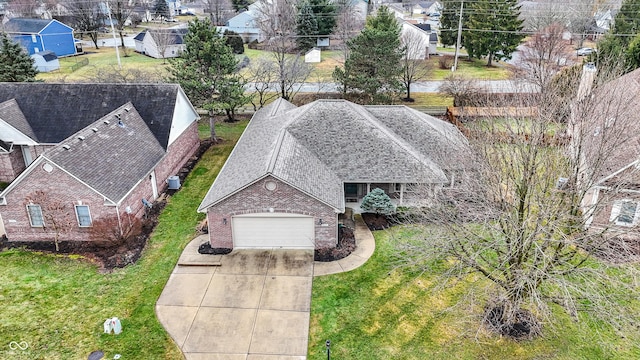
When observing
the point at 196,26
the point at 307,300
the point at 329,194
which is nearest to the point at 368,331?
the point at 307,300

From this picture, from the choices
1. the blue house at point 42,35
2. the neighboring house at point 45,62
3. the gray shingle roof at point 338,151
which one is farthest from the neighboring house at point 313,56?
the blue house at point 42,35

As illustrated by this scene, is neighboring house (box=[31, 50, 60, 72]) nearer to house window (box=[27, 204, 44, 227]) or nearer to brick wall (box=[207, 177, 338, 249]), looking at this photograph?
house window (box=[27, 204, 44, 227])

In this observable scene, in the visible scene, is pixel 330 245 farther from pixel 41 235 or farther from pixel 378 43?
pixel 378 43

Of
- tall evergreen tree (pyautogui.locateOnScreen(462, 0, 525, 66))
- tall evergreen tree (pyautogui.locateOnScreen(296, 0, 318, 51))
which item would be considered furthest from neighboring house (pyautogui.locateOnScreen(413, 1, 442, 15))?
tall evergreen tree (pyautogui.locateOnScreen(462, 0, 525, 66))

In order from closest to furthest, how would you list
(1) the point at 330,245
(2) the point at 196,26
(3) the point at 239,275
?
(3) the point at 239,275
(1) the point at 330,245
(2) the point at 196,26

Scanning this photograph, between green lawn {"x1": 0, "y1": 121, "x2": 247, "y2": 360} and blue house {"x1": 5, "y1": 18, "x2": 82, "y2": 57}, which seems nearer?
green lawn {"x1": 0, "y1": 121, "x2": 247, "y2": 360}

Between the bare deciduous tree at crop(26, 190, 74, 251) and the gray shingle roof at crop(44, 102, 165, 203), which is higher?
the gray shingle roof at crop(44, 102, 165, 203)

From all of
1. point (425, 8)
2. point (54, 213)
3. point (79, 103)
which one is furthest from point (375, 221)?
point (425, 8)
